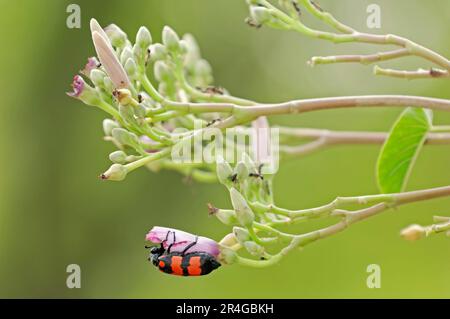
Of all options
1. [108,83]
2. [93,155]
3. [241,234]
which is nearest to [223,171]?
[241,234]

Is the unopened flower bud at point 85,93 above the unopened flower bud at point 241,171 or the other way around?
above

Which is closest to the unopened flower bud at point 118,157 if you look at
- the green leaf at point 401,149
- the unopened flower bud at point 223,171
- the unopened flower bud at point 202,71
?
the unopened flower bud at point 223,171

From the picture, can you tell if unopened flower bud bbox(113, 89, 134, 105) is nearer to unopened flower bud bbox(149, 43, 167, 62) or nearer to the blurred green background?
unopened flower bud bbox(149, 43, 167, 62)

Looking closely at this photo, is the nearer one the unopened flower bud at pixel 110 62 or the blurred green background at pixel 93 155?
the unopened flower bud at pixel 110 62

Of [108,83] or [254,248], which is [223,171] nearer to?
[254,248]

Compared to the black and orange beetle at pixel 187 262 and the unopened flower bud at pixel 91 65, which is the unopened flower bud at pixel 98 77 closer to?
the unopened flower bud at pixel 91 65

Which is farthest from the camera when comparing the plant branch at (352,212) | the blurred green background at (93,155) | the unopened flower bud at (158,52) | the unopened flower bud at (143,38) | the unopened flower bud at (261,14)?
the blurred green background at (93,155)
